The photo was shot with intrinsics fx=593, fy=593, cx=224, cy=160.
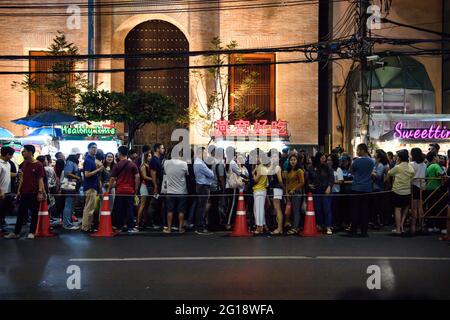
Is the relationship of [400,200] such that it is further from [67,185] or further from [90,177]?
[67,185]

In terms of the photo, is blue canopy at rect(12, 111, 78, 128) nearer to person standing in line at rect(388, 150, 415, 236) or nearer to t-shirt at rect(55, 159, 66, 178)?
t-shirt at rect(55, 159, 66, 178)

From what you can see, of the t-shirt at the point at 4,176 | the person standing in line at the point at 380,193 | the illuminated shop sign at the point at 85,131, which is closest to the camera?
the t-shirt at the point at 4,176

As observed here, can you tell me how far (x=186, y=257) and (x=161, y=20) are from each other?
20.9 meters

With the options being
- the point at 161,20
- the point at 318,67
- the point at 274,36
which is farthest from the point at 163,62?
the point at 318,67

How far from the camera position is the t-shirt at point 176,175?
1388 centimetres

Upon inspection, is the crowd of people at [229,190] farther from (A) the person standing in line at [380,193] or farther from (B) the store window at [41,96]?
(B) the store window at [41,96]

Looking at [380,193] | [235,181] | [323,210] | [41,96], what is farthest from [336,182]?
[41,96]

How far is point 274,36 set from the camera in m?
28.1

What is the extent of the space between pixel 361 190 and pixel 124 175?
17.9 ft

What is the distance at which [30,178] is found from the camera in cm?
1284

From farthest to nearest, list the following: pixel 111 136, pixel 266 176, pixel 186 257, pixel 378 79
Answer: pixel 378 79 → pixel 111 136 → pixel 266 176 → pixel 186 257

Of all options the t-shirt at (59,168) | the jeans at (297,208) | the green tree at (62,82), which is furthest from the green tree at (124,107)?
the jeans at (297,208)

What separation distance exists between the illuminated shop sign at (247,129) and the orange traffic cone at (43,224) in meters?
12.1
